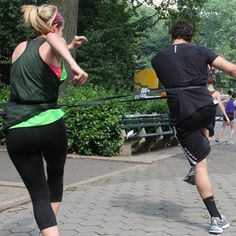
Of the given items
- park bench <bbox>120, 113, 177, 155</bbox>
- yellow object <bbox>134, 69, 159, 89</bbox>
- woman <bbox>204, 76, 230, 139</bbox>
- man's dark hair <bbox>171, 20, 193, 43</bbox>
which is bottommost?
park bench <bbox>120, 113, 177, 155</bbox>

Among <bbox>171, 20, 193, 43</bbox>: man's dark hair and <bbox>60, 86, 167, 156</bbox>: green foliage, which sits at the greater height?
<bbox>171, 20, 193, 43</bbox>: man's dark hair

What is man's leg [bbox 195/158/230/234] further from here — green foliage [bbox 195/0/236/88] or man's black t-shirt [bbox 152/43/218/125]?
green foliage [bbox 195/0/236/88]

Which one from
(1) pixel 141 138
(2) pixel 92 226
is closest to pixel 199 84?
(2) pixel 92 226

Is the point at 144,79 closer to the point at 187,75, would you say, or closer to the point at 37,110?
the point at 187,75

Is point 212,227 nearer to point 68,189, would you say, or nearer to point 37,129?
point 37,129

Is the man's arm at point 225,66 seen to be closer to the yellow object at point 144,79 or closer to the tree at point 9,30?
the tree at point 9,30

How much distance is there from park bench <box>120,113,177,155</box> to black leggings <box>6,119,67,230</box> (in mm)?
7213

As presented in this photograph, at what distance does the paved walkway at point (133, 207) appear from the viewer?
5.22 metres

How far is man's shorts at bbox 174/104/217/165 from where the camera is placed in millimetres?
5031

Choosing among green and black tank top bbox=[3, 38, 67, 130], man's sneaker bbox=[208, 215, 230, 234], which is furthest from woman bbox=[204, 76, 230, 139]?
green and black tank top bbox=[3, 38, 67, 130]

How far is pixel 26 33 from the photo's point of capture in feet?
49.3

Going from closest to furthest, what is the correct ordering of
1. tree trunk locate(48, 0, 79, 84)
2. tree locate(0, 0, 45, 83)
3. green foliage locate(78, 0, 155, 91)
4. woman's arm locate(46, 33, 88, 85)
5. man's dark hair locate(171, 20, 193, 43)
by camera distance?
woman's arm locate(46, 33, 88, 85) < man's dark hair locate(171, 20, 193, 43) < tree trunk locate(48, 0, 79, 84) < tree locate(0, 0, 45, 83) < green foliage locate(78, 0, 155, 91)

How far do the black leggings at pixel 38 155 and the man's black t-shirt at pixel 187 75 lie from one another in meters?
1.58

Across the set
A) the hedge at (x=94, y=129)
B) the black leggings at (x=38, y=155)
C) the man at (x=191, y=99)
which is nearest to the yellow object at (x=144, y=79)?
the hedge at (x=94, y=129)
